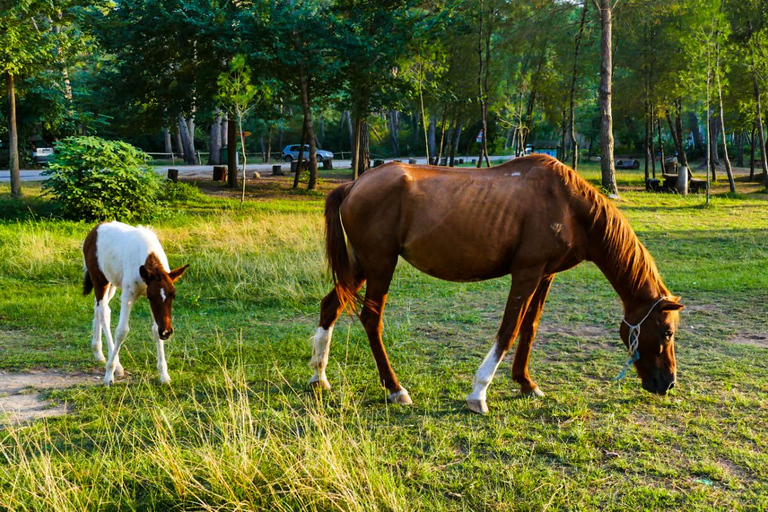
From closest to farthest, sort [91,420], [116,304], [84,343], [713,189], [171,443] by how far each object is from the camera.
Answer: [171,443] < [91,420] < [84,343] < [116,304] < [713,189]

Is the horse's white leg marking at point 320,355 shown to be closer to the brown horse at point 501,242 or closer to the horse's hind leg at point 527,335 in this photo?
the brown horse at point 501,242

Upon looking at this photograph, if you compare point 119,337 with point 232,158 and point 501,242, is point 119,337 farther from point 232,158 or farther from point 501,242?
point 232,158

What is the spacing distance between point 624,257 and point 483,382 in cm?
150

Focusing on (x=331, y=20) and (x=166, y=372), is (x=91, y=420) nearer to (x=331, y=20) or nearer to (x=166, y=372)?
(x=166, y=372)

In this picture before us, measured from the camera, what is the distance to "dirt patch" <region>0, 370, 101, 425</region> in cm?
489

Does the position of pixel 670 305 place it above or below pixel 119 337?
above

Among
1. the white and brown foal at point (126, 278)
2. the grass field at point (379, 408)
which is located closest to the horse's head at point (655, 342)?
the grass field at point (379, 408)

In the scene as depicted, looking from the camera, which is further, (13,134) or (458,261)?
(13,134)

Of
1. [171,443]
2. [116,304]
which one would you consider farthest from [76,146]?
[171,443]

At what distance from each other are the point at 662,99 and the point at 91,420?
1137 inches

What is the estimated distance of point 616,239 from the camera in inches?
195

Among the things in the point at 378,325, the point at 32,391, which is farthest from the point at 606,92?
the point at 32,391

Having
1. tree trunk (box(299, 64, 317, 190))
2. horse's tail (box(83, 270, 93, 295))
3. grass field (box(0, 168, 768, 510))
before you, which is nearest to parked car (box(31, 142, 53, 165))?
tree trunk (box(299, 64, 317, 190))

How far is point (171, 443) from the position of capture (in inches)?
167
